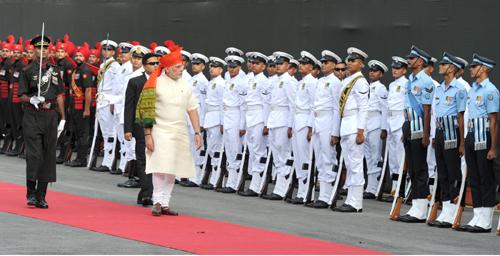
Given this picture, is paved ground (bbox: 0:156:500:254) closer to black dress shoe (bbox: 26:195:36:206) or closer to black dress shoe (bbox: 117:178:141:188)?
black dress shoe (bbox: 117:178:141:188)

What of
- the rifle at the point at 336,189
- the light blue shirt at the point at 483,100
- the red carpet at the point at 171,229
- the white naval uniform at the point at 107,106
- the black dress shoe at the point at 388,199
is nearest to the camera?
the red carpet at the point at 171,229

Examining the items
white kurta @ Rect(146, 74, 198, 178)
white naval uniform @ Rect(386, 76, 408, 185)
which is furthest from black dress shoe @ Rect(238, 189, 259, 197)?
white kurta @ Rect(146, 74, 198, 178)

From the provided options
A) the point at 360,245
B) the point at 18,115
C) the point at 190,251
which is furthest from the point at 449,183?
the point at 18,115

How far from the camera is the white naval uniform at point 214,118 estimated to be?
70.4 ft

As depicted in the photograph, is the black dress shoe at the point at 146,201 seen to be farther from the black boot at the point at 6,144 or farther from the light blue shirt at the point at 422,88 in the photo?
the black boot at the point at 6,144

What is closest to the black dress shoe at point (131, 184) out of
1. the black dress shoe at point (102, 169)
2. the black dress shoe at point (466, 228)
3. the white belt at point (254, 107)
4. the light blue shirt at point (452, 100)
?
the white belt at point (254, 107)

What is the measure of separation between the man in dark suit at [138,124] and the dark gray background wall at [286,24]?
4.98m

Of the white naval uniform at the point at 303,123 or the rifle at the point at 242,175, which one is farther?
the rifle at the point at 242,175

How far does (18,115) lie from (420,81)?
12.0m

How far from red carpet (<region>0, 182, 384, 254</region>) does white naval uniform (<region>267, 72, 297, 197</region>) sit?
3.17 m

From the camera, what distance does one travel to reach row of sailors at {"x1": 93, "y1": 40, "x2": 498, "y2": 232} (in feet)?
54.5

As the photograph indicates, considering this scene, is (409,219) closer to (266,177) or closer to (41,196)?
(266,177)

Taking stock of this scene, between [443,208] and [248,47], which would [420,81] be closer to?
[443,208]

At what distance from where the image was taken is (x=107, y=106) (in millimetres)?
23938
